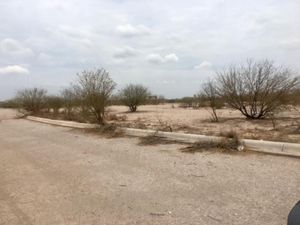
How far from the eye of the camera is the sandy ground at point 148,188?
5395 mm

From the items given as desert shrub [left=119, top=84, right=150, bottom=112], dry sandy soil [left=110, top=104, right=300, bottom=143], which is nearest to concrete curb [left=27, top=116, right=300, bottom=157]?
dry sandy soil [left=110, top=104, right=300, bottom=143]

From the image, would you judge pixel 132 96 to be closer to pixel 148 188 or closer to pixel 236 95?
pixel 236 95

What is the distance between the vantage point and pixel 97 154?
11.2 m

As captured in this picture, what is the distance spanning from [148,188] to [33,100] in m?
33.4

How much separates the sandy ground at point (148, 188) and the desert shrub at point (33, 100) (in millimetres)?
27734

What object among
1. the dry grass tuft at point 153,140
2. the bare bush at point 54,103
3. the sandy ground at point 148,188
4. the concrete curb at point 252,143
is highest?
the bare bush at point 54,103

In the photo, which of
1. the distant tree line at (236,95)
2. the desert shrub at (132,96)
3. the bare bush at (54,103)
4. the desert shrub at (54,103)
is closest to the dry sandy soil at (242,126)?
the distant tree line at (236,95)

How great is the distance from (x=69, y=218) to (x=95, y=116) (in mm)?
14526

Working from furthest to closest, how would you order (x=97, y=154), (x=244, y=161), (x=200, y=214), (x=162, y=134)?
(x=162, y=134) → (x=97, y=154) → (x=244, y=161) → (x=200, y=214)

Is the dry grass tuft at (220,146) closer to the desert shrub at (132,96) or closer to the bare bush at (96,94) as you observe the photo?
the bare bush at (96,94)

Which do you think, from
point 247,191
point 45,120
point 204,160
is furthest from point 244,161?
point 45,120

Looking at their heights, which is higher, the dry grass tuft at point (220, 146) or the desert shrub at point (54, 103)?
the desert shrub at point (54, 103)

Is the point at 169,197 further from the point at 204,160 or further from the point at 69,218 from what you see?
the point at 204,160

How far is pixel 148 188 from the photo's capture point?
275 inches
